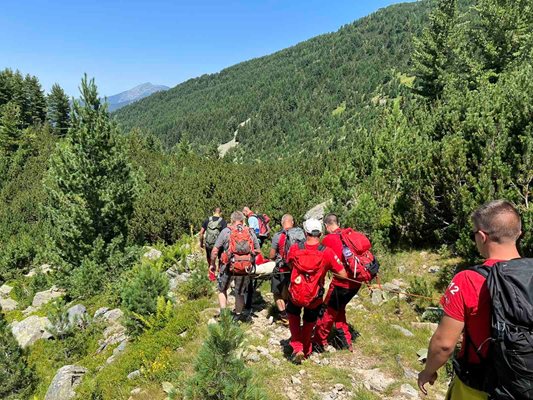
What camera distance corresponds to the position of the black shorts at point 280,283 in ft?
19.6

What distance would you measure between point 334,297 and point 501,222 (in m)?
3.40

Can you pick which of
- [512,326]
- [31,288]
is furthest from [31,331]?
[512,326]

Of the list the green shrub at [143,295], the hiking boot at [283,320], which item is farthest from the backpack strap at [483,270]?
the green shrub at [143,295]

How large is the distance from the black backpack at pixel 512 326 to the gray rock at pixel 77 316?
10.7 metres

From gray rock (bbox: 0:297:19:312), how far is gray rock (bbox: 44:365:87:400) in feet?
37.8

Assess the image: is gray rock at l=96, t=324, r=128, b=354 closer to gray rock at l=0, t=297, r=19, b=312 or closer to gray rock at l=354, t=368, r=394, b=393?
gray rock at l=354, t=368, r=394, b=393

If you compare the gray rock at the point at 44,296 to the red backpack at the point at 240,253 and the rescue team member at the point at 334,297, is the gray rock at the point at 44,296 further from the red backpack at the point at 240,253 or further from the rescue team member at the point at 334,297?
the rescue team member at the point at 334,297

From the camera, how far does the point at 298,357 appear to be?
5.26 metres

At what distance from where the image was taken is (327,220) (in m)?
5.40

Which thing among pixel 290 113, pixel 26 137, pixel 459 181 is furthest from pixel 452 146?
pixel 290 113

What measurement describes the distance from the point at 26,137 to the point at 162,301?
155 feet

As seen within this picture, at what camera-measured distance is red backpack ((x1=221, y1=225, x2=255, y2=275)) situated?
6.07 m

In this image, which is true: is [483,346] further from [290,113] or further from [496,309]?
[290,113]

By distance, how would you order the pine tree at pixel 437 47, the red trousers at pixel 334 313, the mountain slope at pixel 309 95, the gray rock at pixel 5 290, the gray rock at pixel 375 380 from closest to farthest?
the gray rock at pixel 375 380
the red trousers at pixel 334 313
the gray rock at pixel 5 290
the pine tree at pixel 437 47
the mountain slope at pixel 309 95
